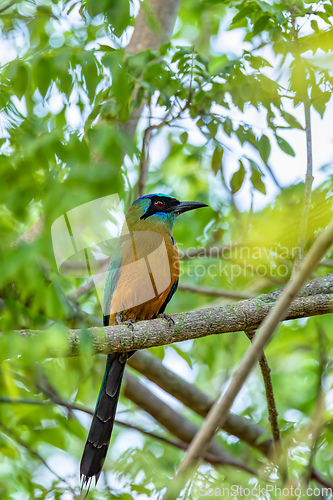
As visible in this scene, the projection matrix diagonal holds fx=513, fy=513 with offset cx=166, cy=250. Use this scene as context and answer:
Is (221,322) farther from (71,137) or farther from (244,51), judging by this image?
(244,51)

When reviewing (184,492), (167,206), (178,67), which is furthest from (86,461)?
(178,67)

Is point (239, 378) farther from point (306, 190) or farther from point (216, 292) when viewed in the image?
point (216, 292)

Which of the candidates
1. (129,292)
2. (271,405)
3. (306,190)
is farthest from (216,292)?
(306,190)

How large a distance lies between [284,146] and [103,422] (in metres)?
2.28

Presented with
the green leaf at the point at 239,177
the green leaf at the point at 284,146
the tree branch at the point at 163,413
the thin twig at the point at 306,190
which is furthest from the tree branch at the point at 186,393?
the green leaf at the point at 284,146

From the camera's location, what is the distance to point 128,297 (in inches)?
149

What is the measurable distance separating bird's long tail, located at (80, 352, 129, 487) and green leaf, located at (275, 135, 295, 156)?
1812 millimetres

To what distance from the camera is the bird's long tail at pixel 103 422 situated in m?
3.49

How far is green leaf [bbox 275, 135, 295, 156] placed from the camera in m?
3.13

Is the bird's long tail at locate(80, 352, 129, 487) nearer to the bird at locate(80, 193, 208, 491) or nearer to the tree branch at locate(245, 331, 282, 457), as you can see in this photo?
the bird at locate(80, 193, 208, 491)

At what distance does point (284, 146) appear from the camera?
314 cm

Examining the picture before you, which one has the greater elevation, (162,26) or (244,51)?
(162,26)

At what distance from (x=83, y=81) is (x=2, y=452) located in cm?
242

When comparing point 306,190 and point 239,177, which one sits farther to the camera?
point 239,177
